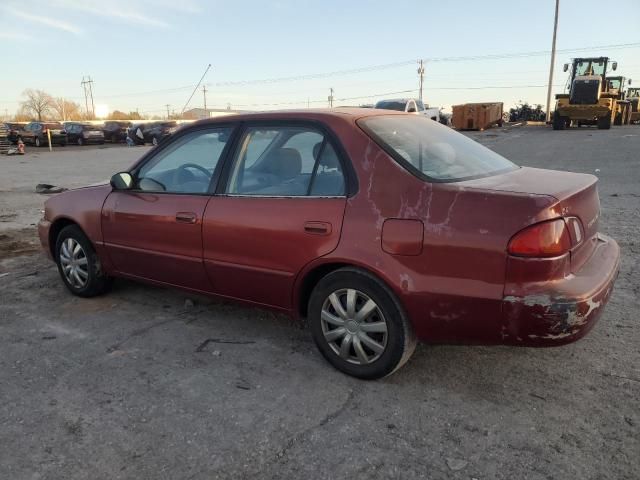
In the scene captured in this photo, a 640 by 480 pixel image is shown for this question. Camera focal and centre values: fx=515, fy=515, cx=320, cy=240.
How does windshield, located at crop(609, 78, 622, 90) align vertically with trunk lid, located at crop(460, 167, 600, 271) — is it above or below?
above

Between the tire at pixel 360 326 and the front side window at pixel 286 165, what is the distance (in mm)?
544

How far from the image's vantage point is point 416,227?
268cm

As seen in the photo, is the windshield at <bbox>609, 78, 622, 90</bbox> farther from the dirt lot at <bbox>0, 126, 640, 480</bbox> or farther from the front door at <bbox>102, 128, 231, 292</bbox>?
the front door at <bbox>102, 128, 231, 292</bbox>

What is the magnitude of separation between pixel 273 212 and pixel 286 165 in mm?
360

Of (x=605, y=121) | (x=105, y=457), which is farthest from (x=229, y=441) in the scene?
(x=605, y=121)

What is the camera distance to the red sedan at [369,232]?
251cm

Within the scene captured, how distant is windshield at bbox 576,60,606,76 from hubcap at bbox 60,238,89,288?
3060 centimetres

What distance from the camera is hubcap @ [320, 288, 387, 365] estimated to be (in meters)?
2.91

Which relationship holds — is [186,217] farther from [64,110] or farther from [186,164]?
[64,110]

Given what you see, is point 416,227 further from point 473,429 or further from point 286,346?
point 286,346

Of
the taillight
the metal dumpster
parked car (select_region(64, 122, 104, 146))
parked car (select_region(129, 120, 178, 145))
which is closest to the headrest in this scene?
the taillight

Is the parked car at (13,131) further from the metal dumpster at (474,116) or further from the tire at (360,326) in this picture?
the tire at (360,326)

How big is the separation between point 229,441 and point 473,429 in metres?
1.20

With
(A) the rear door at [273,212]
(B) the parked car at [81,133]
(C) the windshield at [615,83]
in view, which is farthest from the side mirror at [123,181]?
(B) the parked car at [81,133]
